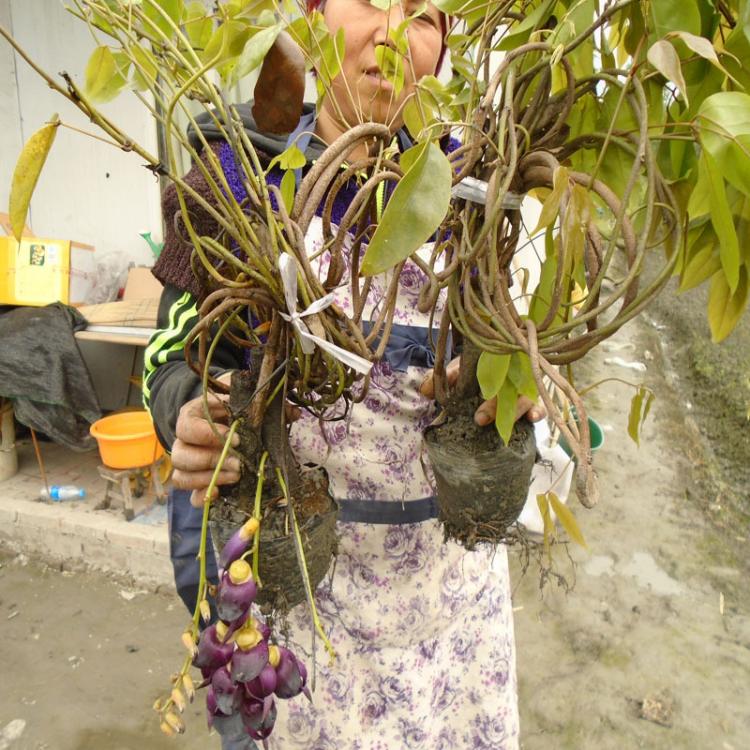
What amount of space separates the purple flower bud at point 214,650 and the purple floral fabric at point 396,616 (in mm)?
364

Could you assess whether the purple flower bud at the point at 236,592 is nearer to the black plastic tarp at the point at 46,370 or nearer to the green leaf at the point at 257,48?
the green leaf at the point at 257,48

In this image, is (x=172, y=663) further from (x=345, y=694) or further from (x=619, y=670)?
(x=619, y=670)

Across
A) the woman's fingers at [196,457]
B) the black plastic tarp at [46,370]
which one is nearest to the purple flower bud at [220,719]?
the woman's fingers at [196,457]

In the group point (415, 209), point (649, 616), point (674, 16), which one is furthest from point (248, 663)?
point (649, 616)

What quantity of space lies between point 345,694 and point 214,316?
719mm

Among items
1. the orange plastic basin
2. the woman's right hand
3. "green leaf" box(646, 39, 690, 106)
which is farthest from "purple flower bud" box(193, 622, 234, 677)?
the orange plastic basin

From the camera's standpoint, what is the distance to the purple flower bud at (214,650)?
51 centimetres

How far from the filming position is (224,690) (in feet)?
1.68

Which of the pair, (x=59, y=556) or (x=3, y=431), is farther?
(x=3, y=431)

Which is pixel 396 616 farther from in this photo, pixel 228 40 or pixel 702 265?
pixel 228 40

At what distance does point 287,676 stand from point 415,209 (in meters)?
0.40

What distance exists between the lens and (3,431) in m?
2.48

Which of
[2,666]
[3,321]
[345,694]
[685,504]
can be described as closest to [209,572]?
[345,694]

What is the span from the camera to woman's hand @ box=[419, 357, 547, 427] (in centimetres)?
68
